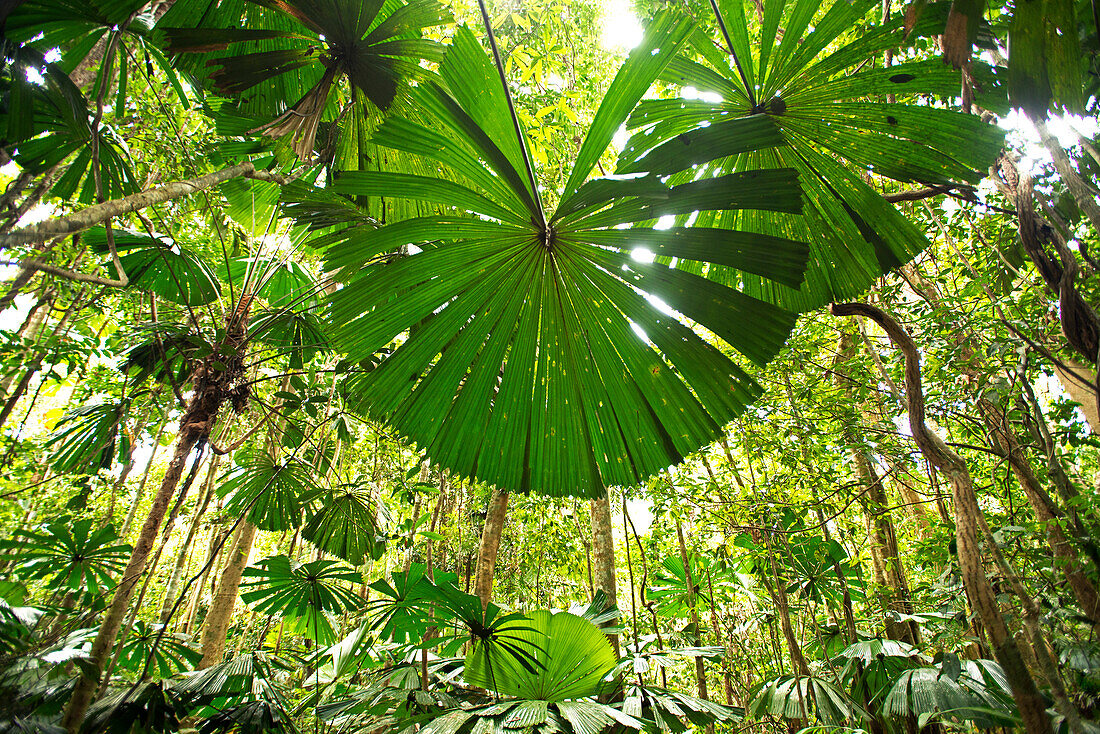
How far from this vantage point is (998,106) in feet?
3.53

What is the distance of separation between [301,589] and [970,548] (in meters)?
2.60

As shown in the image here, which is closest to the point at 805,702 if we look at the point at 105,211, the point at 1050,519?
the point at 1050,519

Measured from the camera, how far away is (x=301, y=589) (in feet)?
7.32

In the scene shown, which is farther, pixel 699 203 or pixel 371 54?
pixel 371 54

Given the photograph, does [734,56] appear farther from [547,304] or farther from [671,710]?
[671,710]

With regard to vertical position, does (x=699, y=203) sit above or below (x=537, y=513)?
below

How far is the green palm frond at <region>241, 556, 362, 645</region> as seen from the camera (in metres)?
2.08

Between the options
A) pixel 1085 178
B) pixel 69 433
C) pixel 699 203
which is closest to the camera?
pixel 699 203

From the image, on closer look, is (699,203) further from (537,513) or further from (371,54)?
(537,513)

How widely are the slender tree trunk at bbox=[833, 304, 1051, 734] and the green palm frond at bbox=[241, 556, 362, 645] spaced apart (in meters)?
2.12

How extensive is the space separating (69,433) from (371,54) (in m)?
2.29

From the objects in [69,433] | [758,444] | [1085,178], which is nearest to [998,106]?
[1085,178]

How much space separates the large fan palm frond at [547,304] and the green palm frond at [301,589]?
1.18m

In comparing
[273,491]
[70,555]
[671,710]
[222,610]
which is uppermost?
[273,491]
